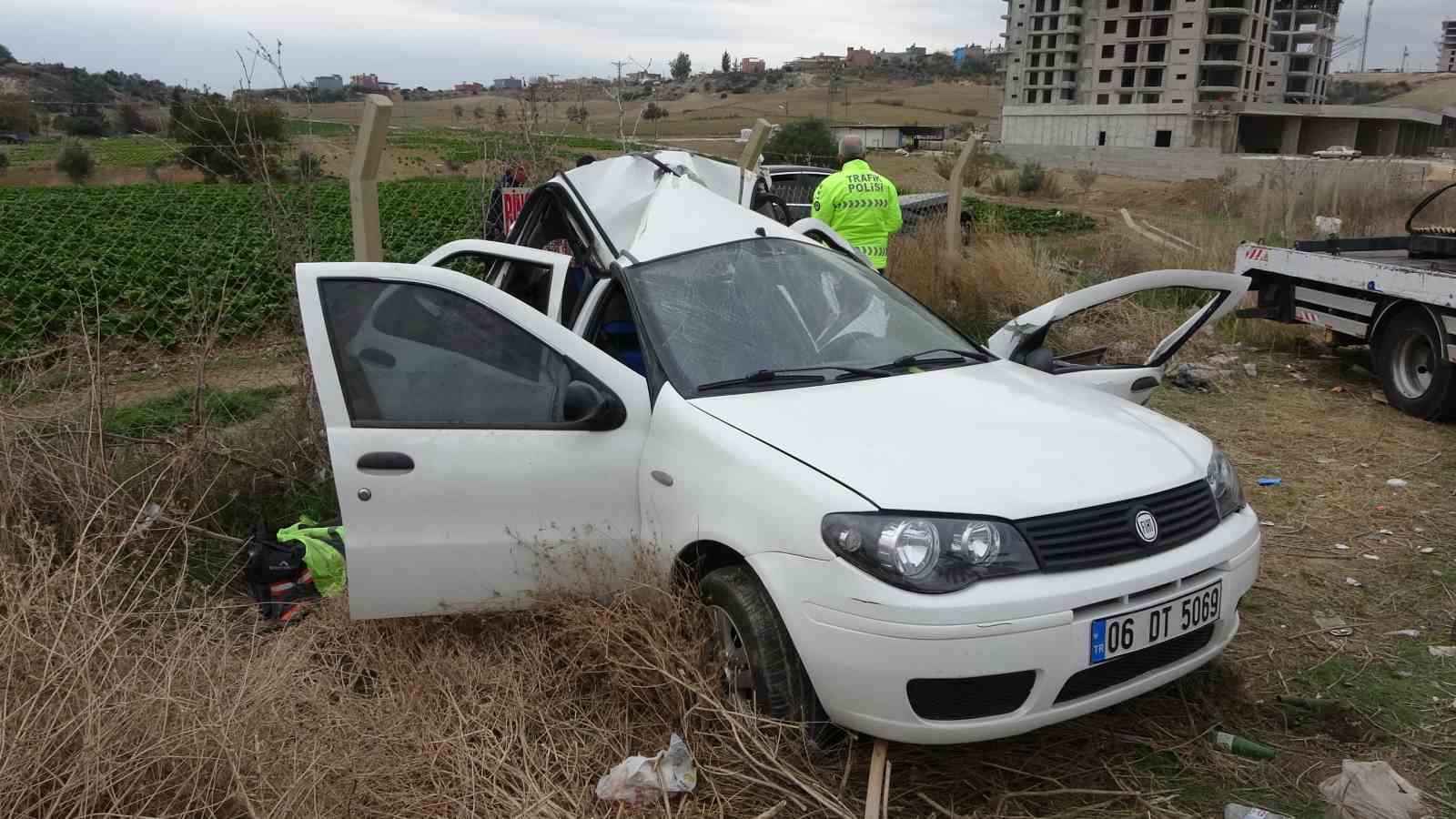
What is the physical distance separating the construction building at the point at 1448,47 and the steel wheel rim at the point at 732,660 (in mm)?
208099

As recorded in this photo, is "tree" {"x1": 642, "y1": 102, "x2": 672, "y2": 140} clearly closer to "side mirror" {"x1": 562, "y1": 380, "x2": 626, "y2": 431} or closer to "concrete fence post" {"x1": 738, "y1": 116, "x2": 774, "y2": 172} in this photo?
"concrete fence post" {"x1": 738, "y1": 116, "x2": 774, "y2": 172}

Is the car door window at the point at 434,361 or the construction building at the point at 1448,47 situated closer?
the car door window at the point at 434,361

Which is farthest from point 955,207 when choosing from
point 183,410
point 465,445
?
point 465,445

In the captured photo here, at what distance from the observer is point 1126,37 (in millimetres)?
78625

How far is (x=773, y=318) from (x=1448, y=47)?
215 meters

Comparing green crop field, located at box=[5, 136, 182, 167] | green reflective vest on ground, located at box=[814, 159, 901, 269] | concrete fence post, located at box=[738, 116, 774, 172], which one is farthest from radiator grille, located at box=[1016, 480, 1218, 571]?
green crop field, located at box=[5, 136, 182, 167]

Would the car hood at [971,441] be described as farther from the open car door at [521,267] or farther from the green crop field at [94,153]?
the green crop field at [94,153]

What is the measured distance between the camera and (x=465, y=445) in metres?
3.61

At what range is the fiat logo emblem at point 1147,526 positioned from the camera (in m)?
3.08

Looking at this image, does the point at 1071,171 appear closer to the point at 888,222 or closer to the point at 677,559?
the point at 888,222

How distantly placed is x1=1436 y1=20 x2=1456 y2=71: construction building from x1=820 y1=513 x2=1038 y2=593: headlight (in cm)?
20791

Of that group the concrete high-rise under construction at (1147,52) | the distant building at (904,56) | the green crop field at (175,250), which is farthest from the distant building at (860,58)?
the green crop field at (175,250)

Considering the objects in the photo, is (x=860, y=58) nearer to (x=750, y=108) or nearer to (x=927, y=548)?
(x=750, y=108)

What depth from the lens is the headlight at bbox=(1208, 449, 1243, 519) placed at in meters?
3.48
